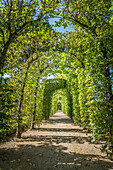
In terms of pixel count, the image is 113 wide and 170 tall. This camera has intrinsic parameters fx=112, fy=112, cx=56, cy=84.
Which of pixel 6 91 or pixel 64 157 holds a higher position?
pixel 6 91

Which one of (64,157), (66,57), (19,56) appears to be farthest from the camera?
(66,57)

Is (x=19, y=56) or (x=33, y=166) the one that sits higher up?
(x=19, y=56)

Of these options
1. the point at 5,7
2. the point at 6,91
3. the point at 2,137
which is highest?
the point at 5,7

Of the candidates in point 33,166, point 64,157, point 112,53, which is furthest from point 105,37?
point 33,166

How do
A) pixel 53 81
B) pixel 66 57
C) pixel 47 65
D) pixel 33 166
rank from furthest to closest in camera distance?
pixel 53 81 → pixel 47 65 → pixel 66 57 → pixel 33 166

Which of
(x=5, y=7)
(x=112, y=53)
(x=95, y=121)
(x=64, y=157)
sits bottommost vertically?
(x=64, y=157)

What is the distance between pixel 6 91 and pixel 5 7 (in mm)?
3188

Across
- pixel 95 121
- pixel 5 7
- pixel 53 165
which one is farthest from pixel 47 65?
pixel 53 165

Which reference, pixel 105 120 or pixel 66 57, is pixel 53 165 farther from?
pixel 66 57

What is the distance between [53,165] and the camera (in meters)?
3.61

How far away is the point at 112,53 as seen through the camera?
13.8 ft

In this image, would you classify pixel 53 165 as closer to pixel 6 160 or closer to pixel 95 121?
pixel 6 160

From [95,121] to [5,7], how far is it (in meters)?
5.39

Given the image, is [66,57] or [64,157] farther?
[66,57]
